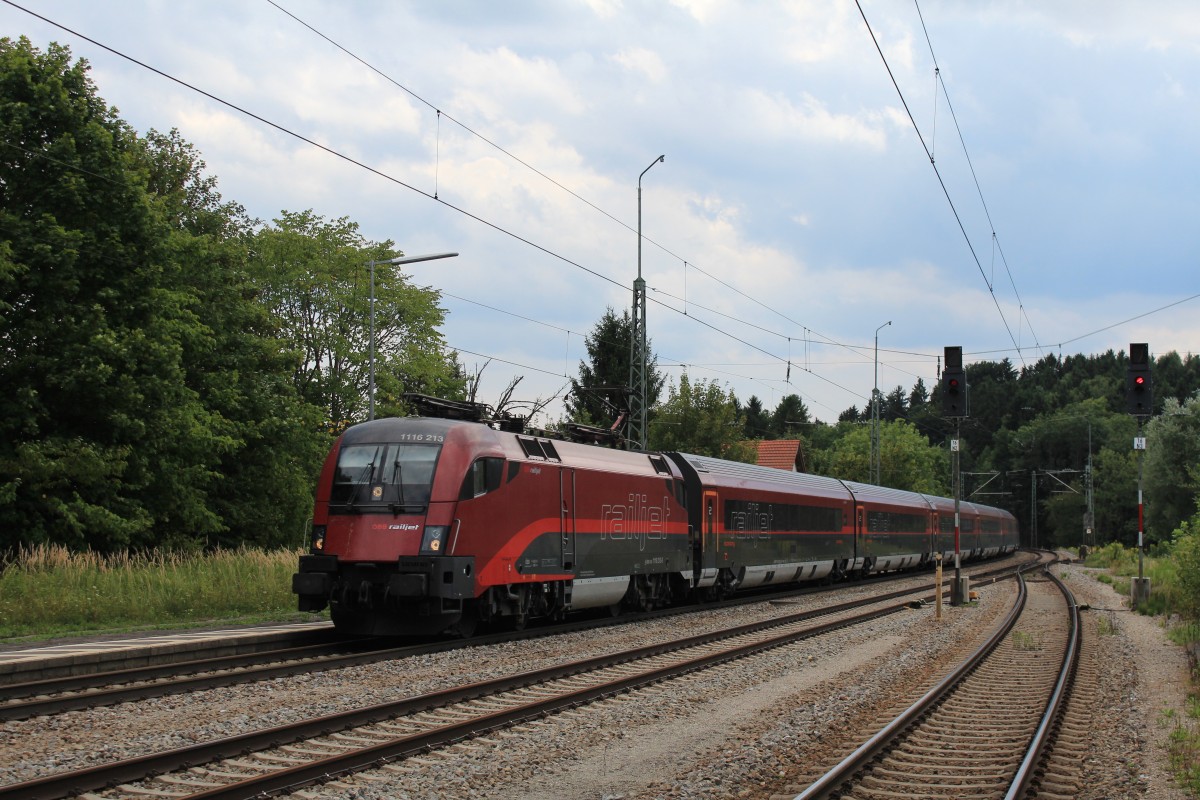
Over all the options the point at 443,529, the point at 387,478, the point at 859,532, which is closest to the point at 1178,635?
the point at 443,529

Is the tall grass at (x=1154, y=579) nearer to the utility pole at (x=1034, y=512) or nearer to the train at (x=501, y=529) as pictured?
the train at (x=501, y=529)

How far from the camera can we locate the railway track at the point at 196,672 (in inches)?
416

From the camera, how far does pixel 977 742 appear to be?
34.1 ft

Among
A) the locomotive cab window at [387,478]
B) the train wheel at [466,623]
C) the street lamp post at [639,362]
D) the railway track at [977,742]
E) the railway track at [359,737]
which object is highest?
the street lamp post at [639,362]

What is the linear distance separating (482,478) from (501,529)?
89 centimetres

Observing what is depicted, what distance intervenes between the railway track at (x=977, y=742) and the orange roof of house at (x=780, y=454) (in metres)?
56.3

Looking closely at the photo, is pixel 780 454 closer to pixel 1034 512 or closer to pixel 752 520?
pixel 1034 512

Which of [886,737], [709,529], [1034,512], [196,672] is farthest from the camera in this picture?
[1034,512]

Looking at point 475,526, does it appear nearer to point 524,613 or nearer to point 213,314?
point 524,613

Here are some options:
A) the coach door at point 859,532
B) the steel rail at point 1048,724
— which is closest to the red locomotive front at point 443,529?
the steel rail at point 1048,724

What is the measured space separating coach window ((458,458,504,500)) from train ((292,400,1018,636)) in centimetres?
2

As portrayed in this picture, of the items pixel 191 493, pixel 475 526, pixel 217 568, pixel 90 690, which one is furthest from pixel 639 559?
pixel 191 493

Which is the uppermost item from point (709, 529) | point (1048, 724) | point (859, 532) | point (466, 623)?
point (709, 529)

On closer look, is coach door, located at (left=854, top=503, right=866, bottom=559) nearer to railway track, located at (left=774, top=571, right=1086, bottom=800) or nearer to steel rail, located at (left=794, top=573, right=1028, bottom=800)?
steel rail, located at (left=794, top=573, right=1028, bottom=800)
